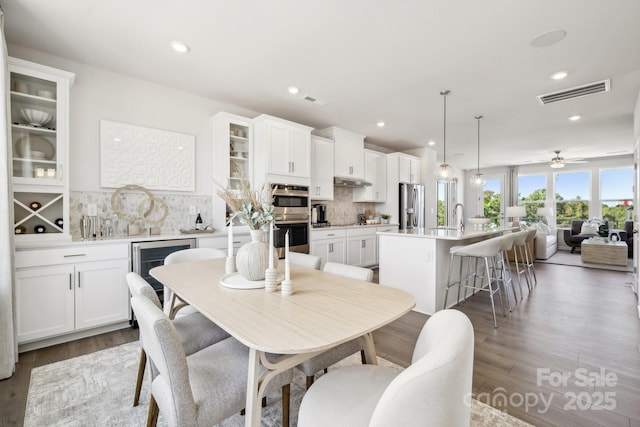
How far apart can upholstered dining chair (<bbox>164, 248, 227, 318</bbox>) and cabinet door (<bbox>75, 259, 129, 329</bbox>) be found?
87 cm

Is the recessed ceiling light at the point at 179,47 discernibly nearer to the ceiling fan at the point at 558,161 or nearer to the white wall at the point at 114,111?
the white wall at the point at 114,111

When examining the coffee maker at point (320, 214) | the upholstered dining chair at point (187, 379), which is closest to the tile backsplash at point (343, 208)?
the coffee maker at point (320, 214)

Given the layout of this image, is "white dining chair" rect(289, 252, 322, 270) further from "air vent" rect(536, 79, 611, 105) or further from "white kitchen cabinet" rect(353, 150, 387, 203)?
"white kitchen cabinet" rect(353, 150, 387, 203)

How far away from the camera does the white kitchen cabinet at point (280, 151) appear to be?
3.88 m

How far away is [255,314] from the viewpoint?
113 cm

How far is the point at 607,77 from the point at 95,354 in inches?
223

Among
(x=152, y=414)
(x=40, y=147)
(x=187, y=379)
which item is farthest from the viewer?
(x=40, y=147)

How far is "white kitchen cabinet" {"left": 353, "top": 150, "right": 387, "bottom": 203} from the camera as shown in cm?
575

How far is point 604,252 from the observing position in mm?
5762

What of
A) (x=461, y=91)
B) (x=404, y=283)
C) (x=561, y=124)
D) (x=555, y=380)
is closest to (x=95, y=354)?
(x=404, y=283)

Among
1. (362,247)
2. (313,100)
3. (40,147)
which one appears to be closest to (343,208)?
(362,247)

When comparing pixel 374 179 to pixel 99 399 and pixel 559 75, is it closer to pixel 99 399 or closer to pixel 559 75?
pixel 559 75

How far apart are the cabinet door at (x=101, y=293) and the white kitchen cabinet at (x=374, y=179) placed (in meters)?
4.22

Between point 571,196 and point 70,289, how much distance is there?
11.5 metres
